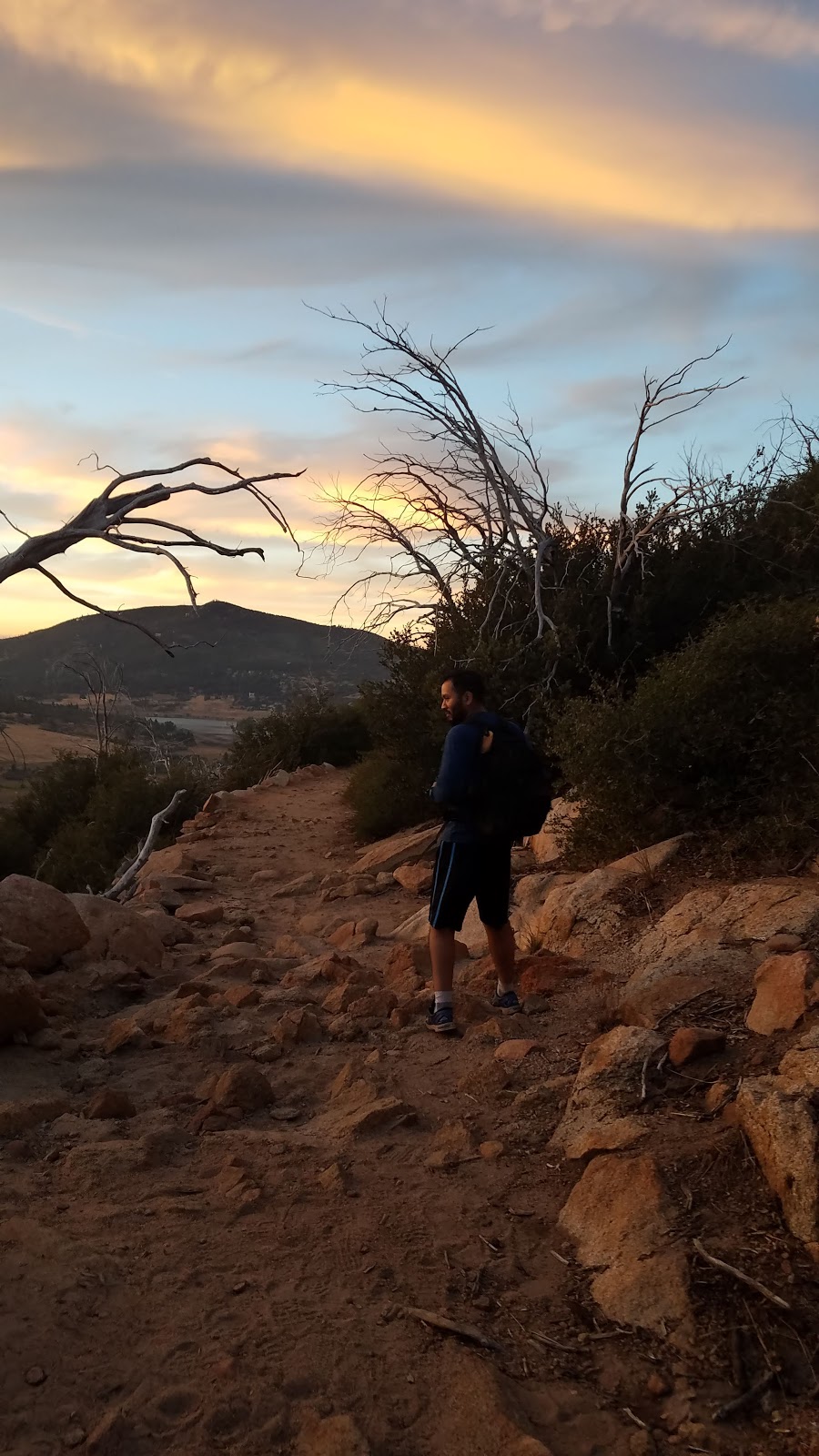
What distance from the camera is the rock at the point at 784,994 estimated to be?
3803 millimetres

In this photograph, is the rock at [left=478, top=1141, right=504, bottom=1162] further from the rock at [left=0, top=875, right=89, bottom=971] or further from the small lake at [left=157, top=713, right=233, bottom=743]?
the small lake at [left=157, top=713, right=233, bottom=743]

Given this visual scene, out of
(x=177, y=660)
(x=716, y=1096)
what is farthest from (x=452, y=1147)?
(x=177, y=660)

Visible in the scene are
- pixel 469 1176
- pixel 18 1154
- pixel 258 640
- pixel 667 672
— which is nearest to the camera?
pixel 469 1176

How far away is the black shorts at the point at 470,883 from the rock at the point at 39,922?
2.48 meters

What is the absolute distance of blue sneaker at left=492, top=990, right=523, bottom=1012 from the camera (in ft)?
16.4

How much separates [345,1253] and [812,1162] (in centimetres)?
136

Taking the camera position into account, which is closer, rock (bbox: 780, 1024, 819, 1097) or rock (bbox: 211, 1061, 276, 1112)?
rock (bbox: 780, 1024, 819, 1097)

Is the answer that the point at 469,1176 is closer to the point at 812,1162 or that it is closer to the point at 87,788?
the point at 812,1162

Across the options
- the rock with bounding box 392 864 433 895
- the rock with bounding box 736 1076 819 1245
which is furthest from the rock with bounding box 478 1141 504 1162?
the rock with bounding box 392 864 433 895

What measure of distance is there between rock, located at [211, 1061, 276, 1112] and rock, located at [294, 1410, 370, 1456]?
1.89 meters

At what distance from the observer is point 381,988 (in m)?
5.48

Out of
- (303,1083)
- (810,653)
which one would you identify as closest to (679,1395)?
(303,1083)

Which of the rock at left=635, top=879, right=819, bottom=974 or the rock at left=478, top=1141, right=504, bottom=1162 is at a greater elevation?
the rock at left=635, top=879, right=819, bottom=974

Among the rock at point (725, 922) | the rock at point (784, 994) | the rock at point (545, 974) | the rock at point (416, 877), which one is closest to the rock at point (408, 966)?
the rock at point (545, 974)
